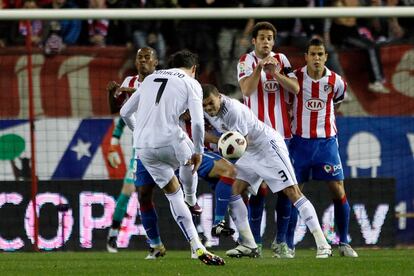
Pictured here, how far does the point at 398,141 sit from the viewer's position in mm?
15711

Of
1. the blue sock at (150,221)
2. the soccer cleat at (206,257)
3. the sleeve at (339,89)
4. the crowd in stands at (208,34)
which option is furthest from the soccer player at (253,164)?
the crowd in stands at (208,34)

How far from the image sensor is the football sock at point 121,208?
14594 mm

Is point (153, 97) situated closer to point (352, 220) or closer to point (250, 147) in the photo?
point (250, 147)

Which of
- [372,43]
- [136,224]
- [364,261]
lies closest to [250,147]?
[364,261]

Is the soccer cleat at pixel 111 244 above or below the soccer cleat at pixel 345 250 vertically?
below

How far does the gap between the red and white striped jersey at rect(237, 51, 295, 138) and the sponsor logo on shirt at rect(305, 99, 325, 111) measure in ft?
0.84

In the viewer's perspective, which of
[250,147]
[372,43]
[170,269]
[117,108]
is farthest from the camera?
[372,43]

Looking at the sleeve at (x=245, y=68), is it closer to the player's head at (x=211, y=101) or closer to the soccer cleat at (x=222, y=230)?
the player's head at (x=211, y=101)

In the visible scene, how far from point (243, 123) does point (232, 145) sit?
32 cm

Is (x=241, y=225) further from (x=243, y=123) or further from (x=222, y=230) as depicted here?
(x=243, y=123)

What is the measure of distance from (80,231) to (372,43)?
4221mm

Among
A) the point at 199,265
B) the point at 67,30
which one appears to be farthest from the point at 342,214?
the point at 67,30

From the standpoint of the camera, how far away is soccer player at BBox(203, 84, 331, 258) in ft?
39.9

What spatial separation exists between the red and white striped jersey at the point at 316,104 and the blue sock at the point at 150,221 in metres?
1.68
